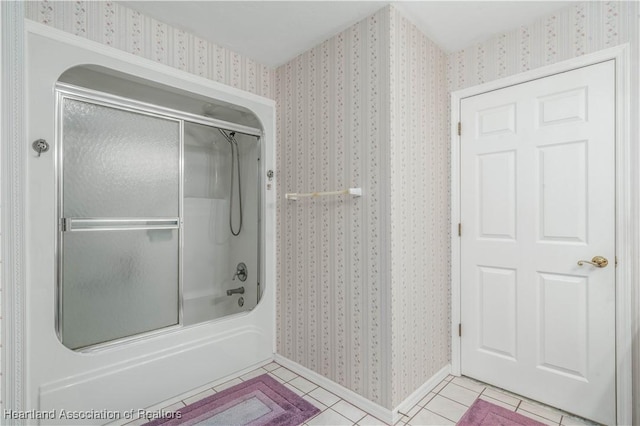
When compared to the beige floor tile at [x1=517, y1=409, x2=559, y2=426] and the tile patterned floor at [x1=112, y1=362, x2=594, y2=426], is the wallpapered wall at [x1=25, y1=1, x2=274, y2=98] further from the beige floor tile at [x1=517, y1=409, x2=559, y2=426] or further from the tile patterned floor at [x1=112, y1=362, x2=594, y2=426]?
the beige floor tile at [x1=517, y1=409, x2=559, y2=426]

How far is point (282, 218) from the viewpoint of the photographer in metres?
2.57

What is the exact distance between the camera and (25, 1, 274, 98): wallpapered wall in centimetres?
168

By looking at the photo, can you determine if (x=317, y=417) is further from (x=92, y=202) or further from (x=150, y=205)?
(x=92, y=202)

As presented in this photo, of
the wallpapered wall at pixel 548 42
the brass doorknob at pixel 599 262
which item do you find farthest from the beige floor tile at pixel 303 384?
the wallpapered wall at pixel 548 42

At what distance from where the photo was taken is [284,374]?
238 centimetres

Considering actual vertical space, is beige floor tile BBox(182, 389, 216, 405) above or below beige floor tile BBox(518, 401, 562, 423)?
below

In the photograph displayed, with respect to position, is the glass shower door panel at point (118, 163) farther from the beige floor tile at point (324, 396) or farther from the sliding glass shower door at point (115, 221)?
the beige floor tile at point (324, 396)

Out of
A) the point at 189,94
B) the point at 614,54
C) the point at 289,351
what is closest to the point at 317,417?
the point at 289,351

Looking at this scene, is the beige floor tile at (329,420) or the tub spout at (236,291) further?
the tub spout at (236,291)

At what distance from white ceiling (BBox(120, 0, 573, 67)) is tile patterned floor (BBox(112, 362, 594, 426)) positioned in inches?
91.6

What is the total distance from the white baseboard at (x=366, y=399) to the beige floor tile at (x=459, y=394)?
77 millimetres

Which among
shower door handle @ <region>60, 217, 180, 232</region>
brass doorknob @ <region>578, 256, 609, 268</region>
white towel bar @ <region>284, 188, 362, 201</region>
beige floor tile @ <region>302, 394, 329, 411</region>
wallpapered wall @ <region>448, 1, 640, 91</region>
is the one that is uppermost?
wallpapered wall @ <region>448, 1, 640, 91</region>

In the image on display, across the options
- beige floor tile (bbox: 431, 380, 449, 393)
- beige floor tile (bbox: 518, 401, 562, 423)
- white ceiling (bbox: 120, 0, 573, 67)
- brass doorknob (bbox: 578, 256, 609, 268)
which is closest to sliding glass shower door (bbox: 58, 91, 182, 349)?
white ceiling (bbox: 120, 0, 573, 67)

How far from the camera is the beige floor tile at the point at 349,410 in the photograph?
189 cm
